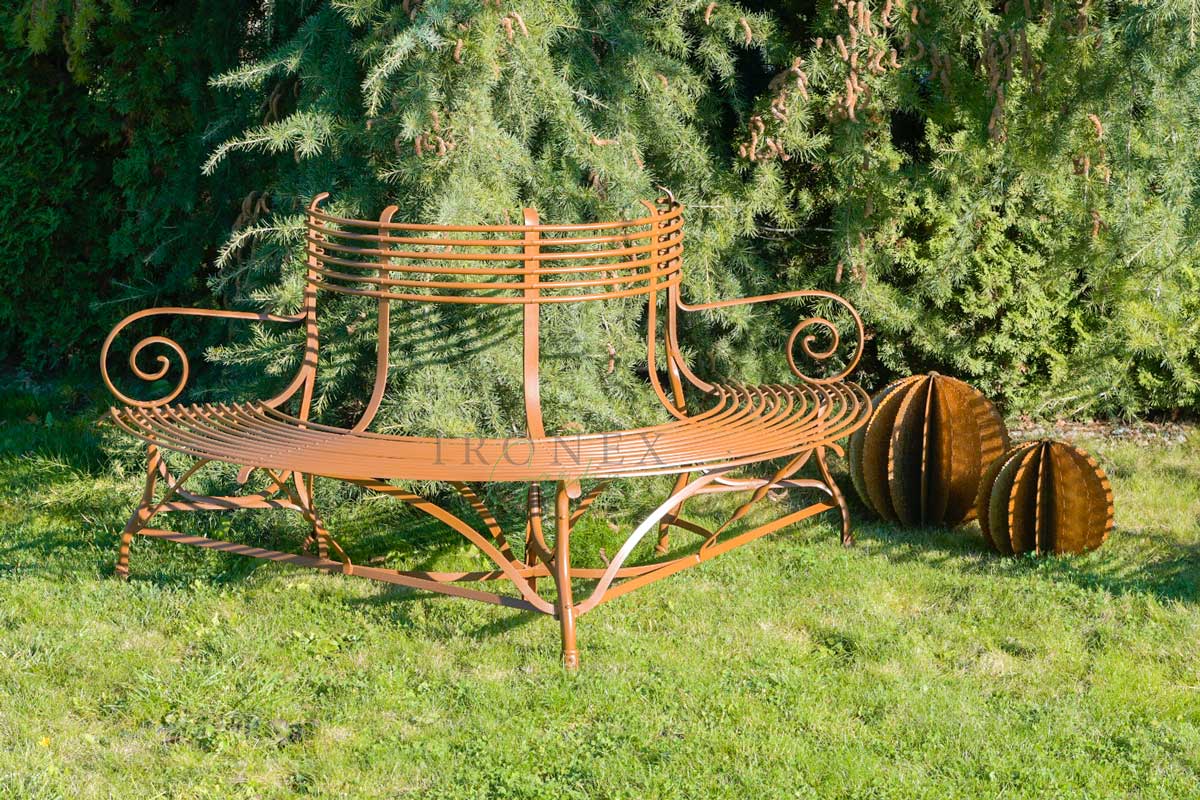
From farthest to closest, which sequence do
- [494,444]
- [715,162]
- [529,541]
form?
1. [715,162]
2. [529,541]
3. [494,444]

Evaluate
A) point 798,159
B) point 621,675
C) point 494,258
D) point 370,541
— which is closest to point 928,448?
point 798,159

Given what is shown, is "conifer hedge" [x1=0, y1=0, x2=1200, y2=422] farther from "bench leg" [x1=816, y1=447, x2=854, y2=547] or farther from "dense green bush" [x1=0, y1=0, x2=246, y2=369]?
"bench leg" [x1=816, y1=447, x2=854, y2=547]

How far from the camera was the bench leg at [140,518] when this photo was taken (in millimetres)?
3662

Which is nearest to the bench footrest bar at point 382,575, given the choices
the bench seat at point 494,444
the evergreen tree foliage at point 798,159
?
the bench seat at point 494,444

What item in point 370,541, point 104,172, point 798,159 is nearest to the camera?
point 370,541

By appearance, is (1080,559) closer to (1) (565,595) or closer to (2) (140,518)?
(1) (565,595)

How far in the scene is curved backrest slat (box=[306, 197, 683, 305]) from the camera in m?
3.44

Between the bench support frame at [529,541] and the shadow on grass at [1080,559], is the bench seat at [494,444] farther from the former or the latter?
the shadow on grass at [1080,559]

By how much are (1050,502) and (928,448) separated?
0.44 m

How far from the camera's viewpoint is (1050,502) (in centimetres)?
389

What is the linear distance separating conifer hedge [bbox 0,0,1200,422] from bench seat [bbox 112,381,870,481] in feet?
1.93

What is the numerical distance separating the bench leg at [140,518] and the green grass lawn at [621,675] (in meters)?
0.07

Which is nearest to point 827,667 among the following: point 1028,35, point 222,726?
point 222,726

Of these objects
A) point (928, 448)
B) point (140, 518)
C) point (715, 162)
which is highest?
point (715, 162)
